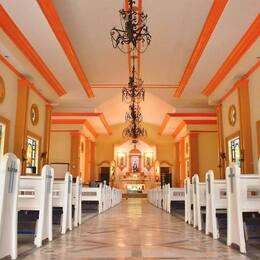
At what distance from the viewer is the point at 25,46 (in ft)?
24.7

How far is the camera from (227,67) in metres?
8.58

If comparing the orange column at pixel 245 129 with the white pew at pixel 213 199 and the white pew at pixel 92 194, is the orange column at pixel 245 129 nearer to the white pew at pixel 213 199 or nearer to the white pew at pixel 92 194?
the white pew at pixel 92 194

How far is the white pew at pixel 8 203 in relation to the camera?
277cm

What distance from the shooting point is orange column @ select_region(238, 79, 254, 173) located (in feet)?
27.3

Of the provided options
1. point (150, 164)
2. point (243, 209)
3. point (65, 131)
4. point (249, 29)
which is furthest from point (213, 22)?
point (150, 164)

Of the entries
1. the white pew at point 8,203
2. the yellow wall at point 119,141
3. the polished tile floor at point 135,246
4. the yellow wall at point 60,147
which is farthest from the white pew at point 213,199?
the yellow wall at point 119,141

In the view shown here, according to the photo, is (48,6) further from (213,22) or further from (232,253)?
(232,253)

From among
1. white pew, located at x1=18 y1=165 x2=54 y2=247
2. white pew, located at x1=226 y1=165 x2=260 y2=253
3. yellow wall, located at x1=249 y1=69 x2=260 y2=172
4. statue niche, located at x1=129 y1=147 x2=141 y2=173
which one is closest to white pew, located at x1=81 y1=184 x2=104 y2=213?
yellow wall, located at x1=249 y1=69 x2=260 y2=172

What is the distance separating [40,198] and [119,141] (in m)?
18.3

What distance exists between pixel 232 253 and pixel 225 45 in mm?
5317

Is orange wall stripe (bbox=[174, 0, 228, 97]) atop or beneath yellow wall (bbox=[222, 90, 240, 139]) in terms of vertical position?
atop

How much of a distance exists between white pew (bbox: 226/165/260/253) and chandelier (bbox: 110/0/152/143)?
Result: 91.9 inches

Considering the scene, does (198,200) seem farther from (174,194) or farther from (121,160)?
(121,160)

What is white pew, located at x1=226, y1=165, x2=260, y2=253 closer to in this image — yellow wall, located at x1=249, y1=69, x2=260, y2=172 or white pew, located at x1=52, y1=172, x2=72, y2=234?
white pew, located at x1=52, y1=172, x2=72, y2=234
